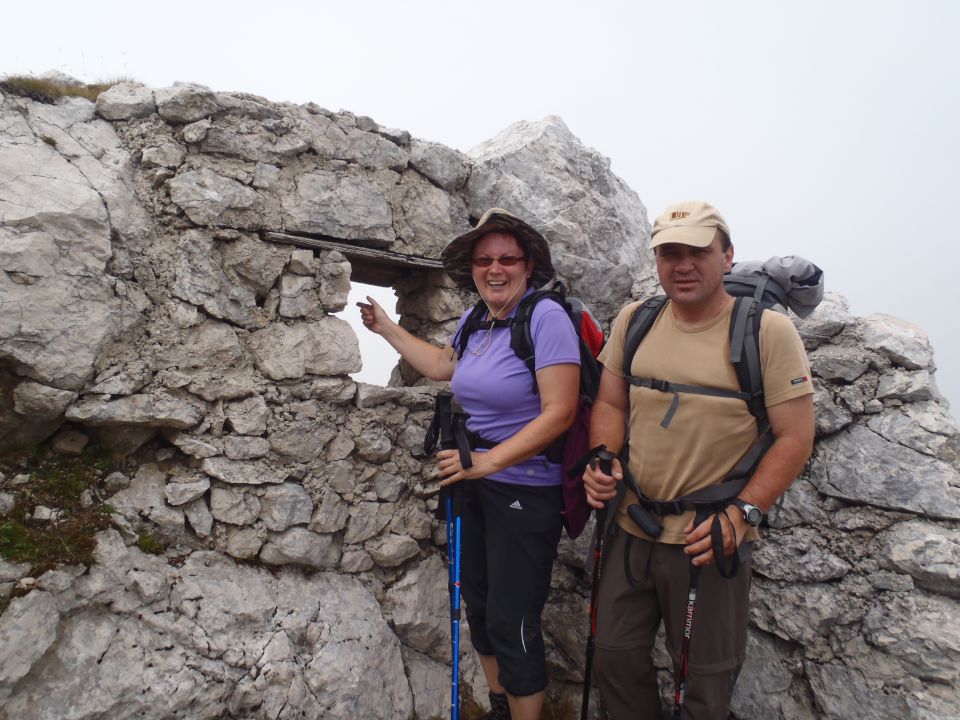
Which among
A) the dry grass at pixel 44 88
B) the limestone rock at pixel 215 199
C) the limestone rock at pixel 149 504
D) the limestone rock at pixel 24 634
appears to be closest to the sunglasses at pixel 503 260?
the limestone rock at pixel 215 199

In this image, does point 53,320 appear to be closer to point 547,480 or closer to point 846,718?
point 547,480

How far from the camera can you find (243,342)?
4125 millimetres

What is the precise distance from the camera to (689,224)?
2977 millimetres

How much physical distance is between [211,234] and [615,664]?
369 centimetres

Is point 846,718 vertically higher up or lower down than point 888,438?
lower down

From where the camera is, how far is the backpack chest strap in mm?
2955

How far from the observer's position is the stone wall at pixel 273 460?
3398mm

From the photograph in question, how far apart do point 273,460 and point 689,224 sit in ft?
9.96

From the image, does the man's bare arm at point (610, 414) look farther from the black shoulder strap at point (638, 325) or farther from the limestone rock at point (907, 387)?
the limestone rock at point (907, 387)

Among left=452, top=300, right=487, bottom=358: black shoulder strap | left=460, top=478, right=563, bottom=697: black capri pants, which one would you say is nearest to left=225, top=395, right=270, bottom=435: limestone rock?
left=452, top=300, right=487, bottom=358: black shoulder strap

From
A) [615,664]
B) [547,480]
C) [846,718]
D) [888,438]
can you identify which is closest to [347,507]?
[547,480]

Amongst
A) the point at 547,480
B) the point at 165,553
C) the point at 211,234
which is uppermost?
the point at 211,234

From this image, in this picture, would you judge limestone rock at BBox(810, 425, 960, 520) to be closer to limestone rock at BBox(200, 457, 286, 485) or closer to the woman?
the woman

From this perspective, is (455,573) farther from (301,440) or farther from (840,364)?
(840,364)
